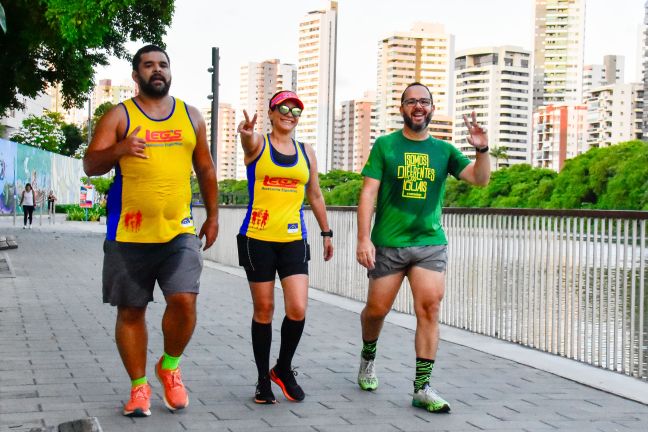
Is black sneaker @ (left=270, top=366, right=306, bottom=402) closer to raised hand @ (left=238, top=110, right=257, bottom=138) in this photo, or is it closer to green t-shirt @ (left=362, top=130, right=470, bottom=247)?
green t-shirt @ (left=362, top=130, right=470, bottom=247)

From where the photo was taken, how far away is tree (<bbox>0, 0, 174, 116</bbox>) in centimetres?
1741

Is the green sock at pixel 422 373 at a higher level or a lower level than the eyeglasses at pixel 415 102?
lower

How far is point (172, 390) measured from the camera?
17.6 ft

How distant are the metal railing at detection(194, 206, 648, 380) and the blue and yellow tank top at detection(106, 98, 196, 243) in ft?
10.1

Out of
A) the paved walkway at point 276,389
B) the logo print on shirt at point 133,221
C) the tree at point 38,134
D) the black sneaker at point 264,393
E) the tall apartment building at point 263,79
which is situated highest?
the tall apartment building at point 263,79

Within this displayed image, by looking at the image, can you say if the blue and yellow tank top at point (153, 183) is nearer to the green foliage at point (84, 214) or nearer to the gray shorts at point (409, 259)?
the gray shorts at point (409, 259)

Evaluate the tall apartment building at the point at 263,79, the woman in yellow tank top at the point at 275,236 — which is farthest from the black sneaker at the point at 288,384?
the tall apartment building at the point at 263,79

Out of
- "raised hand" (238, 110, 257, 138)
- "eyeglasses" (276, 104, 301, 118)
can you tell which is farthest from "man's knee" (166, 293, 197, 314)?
"eyeglasses" (276, 104, 301, 118)

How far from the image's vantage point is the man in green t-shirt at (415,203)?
18.8ft

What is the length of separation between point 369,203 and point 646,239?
199cm

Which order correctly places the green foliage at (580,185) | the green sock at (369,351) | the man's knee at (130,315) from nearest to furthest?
the man's knee at (130,315) → the green sock at (369,351) → the green foliage at (580,185)

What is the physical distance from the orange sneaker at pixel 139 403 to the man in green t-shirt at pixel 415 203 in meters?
1.42

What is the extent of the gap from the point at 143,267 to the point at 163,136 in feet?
2.25

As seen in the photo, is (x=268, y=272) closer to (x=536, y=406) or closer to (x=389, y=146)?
(x=389, y=146)
